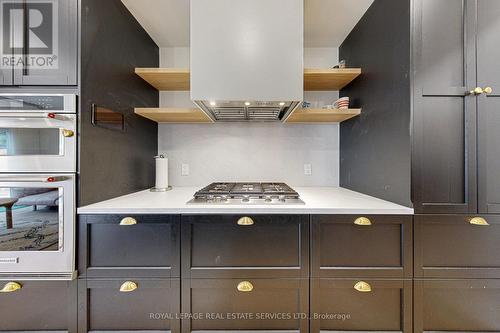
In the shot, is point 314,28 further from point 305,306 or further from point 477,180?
point 305,306

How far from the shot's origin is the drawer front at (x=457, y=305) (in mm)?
1195

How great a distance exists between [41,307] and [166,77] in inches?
66.2

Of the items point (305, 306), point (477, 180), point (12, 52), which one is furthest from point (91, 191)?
point (477, 180)

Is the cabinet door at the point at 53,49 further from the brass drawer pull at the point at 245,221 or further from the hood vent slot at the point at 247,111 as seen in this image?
the brass drawer pull at the point at 245,221

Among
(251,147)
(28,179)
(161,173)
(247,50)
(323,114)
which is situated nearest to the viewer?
(28,179)

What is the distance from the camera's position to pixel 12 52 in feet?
3.87

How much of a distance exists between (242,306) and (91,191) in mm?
1106

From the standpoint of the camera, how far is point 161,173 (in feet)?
6.14

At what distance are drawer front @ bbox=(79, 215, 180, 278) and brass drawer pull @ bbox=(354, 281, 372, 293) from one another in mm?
996

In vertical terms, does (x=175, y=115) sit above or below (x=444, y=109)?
above

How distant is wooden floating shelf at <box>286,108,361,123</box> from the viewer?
5.41 feet

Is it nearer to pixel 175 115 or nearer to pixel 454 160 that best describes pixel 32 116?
pixel 175 115

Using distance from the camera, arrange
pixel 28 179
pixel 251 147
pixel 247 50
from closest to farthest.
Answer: pixel 28 179 < pixel 247 50 < pixel 251 147
